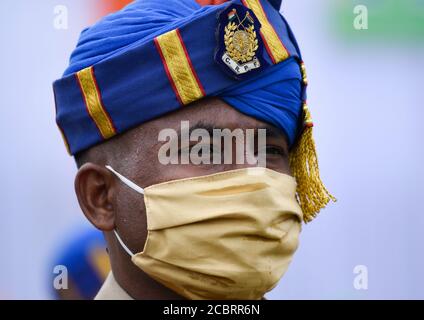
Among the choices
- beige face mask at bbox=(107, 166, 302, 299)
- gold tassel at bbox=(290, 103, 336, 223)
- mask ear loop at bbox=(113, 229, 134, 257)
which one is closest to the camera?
beige face mask at bbox=(107, 166, 302, 299)

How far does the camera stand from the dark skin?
2658 mm

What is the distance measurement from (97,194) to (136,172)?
21cm

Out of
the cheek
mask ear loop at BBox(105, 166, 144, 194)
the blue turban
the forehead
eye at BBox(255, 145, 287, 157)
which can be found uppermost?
the blue turban

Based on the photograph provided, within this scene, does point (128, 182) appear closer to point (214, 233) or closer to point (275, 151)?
point (214, 233)

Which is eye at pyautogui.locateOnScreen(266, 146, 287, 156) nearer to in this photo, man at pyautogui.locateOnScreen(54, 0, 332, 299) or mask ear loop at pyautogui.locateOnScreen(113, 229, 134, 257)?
man at pyautogui.locateOnScreen(54, 0, 332, 299)

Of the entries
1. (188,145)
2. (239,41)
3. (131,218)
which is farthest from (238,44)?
(131,218)

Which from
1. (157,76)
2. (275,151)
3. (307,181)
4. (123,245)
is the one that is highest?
(157,76)

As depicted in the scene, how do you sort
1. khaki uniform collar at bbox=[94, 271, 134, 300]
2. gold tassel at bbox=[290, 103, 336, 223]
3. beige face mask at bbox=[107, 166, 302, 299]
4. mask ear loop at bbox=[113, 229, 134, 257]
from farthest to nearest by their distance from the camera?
gold tassel at bbox=[290, 103, 336, 223] < khaki uniform collar at bbox=[94, 271, 134, 300] < mask ear loop at bbox=[113, 229, 134, 257] < beige face mask at bbox=[107, 166, 302, 299]

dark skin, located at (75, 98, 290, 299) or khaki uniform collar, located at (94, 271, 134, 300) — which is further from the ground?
dark skin, located at (75, 98, 290, 299)

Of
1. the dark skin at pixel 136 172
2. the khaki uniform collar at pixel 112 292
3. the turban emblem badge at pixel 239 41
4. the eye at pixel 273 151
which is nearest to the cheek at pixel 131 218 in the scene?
the dark skin at pixel 136 172

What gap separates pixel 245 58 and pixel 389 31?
179 centimetres

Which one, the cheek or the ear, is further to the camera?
the ear

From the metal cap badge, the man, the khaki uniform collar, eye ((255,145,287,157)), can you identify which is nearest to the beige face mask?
the man

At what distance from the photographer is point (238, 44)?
2.70 meters
